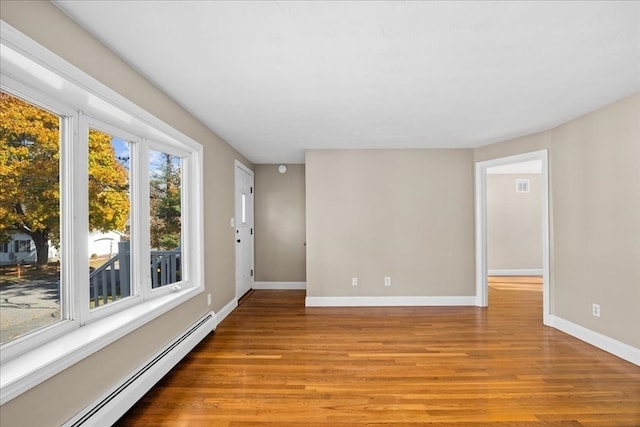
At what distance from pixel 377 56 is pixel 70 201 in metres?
2.10

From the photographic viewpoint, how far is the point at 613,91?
2615mm

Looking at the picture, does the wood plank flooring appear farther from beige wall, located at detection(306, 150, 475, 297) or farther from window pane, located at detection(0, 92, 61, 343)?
window pane, located at detection(0, 92, 61, 343)

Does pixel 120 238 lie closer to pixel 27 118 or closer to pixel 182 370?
pixel 27 118

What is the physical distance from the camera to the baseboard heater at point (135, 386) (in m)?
1.70

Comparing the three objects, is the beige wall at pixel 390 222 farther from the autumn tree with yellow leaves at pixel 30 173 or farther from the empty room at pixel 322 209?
the autumn tree with yellow leaves at pixel 30 173

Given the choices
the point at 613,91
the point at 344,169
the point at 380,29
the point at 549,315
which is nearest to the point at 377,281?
the point at 344,169

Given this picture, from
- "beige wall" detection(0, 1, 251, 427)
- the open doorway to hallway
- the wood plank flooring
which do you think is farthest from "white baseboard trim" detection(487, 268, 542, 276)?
"beige wall" detection(0, 1, 251, 427)

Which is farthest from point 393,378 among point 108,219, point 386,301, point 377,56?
point 108,219

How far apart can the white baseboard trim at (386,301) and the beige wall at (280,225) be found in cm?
123

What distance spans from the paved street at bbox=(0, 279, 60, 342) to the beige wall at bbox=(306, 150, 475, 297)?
3.19 m

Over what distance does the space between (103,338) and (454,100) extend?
3184 millimetres

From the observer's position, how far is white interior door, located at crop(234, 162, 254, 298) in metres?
4.85

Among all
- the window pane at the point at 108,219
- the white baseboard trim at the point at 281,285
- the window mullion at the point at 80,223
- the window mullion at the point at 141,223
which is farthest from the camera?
the white baseboard trim at the point at 281,285

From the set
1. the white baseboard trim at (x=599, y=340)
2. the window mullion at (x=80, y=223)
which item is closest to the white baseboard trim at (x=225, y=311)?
the window mullion at (x=80, y=223)
